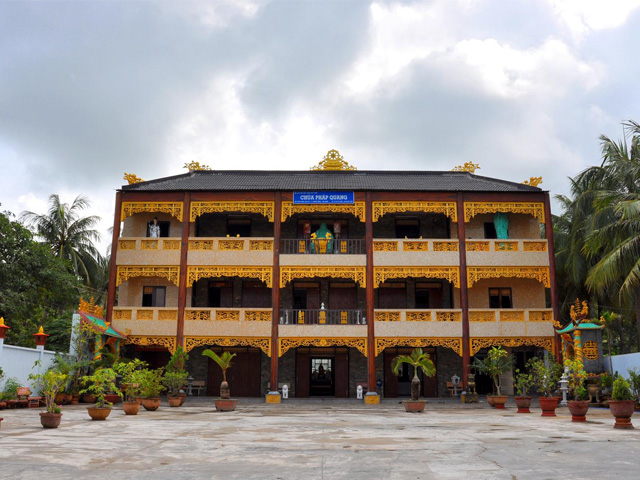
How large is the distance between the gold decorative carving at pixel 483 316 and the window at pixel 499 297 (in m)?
2.33

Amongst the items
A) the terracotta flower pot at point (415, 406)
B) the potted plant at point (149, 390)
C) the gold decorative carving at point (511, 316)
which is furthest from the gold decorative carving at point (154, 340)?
the gold decorative carving at point (511, 316)

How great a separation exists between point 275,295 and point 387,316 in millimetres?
5001

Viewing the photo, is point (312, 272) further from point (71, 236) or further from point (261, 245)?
point (71, 236)

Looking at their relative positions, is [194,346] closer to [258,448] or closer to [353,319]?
[353,319]

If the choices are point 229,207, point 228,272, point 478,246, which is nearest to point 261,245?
point 228,272

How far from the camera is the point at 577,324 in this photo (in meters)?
22.6

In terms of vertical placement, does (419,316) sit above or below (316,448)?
above

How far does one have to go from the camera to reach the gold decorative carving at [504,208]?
1037 inches

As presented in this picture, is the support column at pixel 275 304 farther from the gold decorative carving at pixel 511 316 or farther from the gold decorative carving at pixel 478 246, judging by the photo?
the gold decorative carving at pixel 511 316

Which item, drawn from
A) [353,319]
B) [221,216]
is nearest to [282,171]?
[221,216]

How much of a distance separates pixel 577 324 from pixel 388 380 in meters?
9.09

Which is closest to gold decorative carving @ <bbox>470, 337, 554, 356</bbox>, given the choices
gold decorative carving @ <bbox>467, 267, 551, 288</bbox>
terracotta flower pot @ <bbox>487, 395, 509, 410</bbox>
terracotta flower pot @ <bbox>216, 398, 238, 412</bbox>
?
gold decorative carving @ <bbox>467, 267, 551, 288</bbox>

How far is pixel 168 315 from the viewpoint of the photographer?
25.6m

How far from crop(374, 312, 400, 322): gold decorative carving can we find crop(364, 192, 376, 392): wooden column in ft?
1.18
